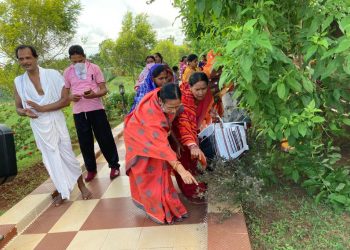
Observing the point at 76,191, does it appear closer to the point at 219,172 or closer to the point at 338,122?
the point at 219,172

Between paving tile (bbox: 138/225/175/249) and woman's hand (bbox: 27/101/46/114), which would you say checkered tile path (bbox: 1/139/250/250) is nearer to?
paving tile (bbox: 138/225/175/249)

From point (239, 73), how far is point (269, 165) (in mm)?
1348

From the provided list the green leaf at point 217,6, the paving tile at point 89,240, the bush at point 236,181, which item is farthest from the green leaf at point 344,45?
the paving tile at point 89,240

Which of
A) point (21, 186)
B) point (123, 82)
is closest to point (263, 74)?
point (21, 186)

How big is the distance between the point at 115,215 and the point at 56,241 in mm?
602

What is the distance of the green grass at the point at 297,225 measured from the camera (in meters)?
2.74

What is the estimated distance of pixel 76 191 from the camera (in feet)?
14.1

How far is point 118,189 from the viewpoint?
13.9ft

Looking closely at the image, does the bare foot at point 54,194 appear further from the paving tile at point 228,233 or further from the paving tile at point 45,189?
the paving tile at point 228,233

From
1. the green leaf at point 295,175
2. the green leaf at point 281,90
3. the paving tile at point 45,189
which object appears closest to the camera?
the green leaf at point 281,90

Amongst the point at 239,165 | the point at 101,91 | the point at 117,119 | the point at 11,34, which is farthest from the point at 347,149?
the point at 117,119

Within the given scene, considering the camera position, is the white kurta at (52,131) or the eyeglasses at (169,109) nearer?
the eyeglasses at (169,109)

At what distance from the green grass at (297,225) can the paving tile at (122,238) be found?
3.10 feet

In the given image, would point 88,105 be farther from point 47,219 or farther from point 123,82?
point 123,82
